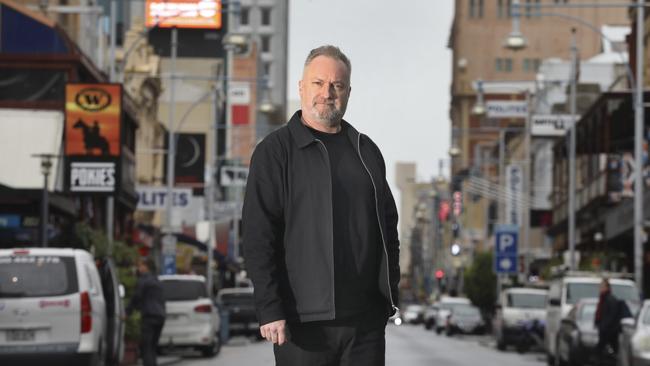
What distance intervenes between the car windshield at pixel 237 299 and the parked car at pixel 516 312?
763cm

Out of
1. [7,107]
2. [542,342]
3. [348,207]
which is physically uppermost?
[7,107]

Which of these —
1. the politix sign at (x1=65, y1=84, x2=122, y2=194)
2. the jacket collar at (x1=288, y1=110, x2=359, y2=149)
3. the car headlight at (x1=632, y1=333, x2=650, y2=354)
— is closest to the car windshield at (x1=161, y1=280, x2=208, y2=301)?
the politix sign at (x1=65, y1=84, x2=122, y2=194)

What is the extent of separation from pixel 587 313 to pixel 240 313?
1978 cm

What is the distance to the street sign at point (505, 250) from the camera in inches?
2360

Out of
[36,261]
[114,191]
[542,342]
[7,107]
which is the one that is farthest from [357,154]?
[7,107]

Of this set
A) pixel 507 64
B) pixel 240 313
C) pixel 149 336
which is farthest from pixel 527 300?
pixel 507 64

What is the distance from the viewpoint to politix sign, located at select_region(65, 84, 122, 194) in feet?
127

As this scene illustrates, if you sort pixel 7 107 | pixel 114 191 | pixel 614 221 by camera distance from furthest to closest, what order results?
pixel 614 221 < pixel 7 107 < pixel 114 191

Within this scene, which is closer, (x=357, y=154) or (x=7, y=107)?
(x=357, y=154)

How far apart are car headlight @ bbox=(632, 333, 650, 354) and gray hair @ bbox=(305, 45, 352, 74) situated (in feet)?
55.6

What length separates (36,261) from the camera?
2005 cm

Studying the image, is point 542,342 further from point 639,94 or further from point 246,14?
point 246,14

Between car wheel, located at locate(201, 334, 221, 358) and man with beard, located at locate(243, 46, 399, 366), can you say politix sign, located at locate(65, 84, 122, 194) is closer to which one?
car wheel, located at locate(201, 334, 221, 358)

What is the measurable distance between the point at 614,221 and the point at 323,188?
52678mm
